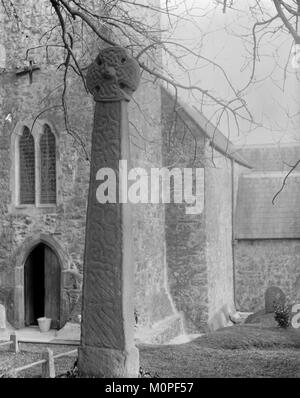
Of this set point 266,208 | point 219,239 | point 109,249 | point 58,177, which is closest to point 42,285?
point 58,177

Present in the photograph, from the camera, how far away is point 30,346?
1226 cm

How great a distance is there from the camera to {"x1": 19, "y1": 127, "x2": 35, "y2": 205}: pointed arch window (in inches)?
580

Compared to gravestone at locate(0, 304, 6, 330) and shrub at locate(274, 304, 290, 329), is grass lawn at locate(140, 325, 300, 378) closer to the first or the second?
shrub at locate(274, 304, 290, 329)

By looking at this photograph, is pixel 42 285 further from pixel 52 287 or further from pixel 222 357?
pixel 222 357

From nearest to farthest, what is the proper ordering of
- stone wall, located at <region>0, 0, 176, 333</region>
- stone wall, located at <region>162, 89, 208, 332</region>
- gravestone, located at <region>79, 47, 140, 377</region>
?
gravestone, located at <region>79, 47, 140, 377</region> → stone wall, located at <region>0, 0, 176, 333</region> → stone wall, located at <region>162, 89, 208, 332</region>

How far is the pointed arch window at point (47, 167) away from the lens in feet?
47.7

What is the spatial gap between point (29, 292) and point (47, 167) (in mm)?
3171

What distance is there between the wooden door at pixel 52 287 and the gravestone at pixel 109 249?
28.0ft

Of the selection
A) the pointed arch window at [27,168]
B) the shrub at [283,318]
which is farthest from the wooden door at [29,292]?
the shrub at [283,318]

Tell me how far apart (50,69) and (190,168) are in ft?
14.7

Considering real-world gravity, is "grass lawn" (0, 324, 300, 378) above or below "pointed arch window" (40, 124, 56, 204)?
below

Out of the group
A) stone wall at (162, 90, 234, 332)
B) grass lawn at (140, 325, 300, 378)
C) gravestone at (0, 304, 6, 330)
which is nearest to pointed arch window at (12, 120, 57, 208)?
gravestone at (0, 304, 6, 330)

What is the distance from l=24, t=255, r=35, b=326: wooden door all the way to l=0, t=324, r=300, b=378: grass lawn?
7.19 feet
